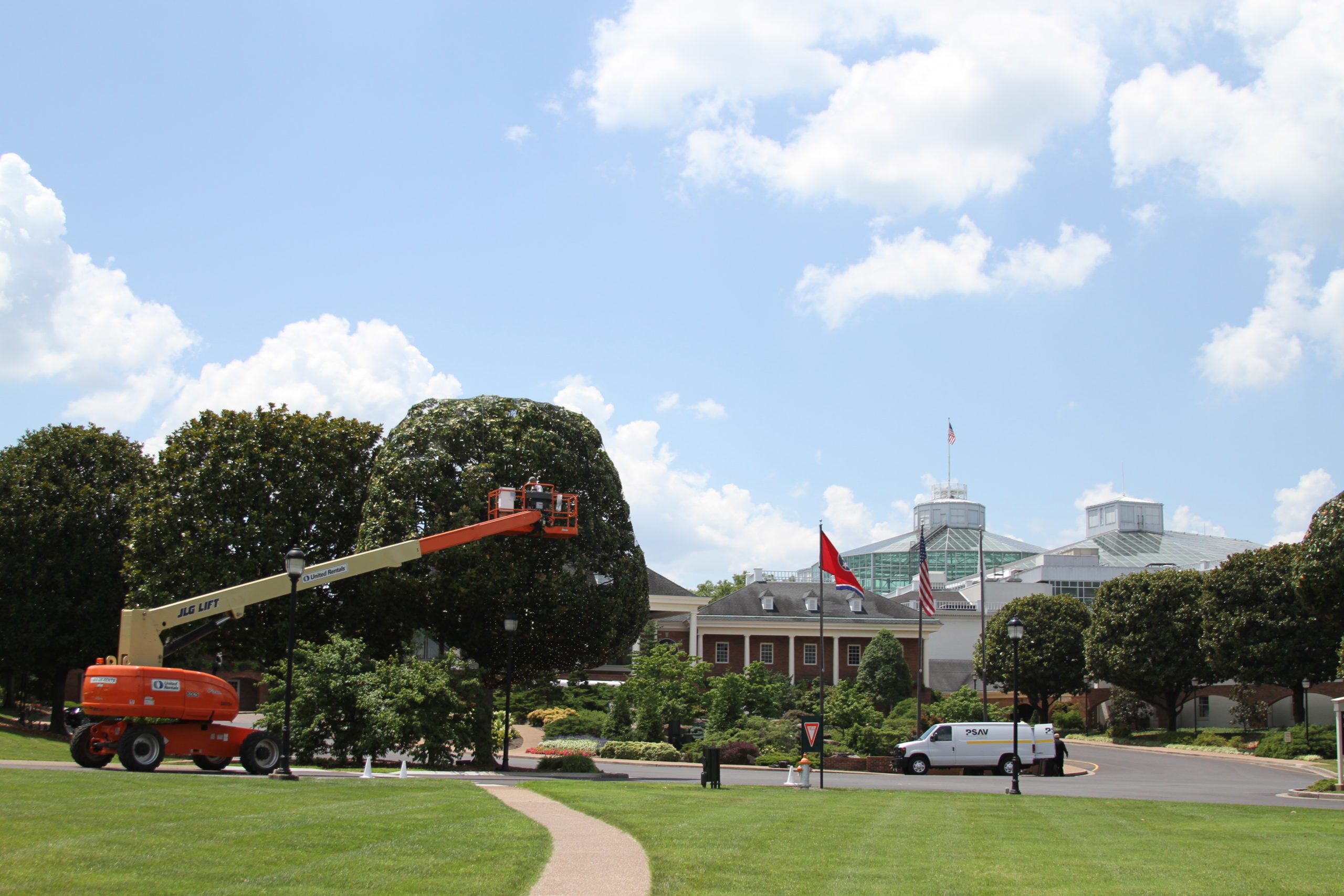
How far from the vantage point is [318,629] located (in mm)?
33906

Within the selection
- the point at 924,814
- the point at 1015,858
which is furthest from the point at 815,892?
the point at 924,814

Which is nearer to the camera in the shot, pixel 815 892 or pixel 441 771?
pixel 815 892

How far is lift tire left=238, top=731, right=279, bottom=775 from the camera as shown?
2148 cm

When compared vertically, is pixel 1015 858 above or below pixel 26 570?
below

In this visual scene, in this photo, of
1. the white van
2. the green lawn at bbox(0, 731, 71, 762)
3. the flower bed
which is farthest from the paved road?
the green lawn at bbox(0, 731, 71, 762)

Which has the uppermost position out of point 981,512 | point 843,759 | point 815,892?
point 981,512

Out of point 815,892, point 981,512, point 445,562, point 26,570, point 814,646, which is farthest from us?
point 981,512

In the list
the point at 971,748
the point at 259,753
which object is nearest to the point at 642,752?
the point at 971,748

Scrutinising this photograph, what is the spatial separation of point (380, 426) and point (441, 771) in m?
13.4

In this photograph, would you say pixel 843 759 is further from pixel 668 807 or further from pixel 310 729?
pixel 668 807

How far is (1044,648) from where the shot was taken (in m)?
66.4

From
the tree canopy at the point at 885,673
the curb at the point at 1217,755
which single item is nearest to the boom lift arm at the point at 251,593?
the curb at the point at 1217,755

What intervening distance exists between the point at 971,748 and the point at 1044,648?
3295 cm

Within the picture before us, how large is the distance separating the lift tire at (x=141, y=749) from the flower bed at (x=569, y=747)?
1911 cm
